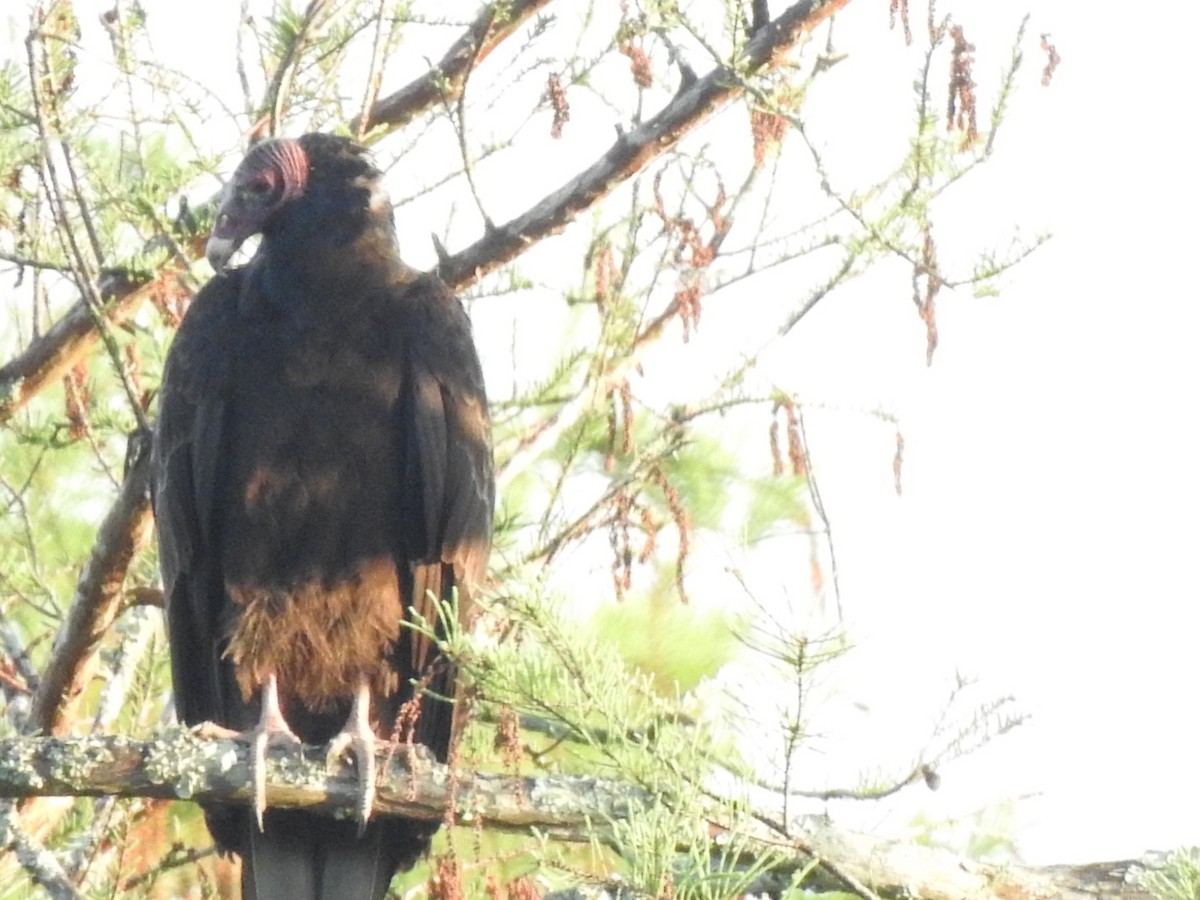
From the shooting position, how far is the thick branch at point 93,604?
3.29 m

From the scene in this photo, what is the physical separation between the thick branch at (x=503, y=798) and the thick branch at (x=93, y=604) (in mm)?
739

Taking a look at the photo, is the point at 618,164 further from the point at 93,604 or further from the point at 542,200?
the point at 93,604

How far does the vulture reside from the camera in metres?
3.32

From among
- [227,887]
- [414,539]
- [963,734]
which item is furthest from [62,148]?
[963,734]

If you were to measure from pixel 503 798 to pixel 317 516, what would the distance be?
0.97 m

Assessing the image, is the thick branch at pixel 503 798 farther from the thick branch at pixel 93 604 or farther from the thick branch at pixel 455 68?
the thick branch at pixel 455 68

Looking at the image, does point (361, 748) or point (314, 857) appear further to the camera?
point (314, 857)

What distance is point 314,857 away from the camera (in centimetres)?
328

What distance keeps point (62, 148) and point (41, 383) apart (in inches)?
23.3

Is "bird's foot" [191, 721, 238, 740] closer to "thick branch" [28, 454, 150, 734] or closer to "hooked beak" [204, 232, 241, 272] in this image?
"thick branch" [28, 454, 150, 734]

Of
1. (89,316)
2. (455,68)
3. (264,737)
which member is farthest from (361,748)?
(455,68)

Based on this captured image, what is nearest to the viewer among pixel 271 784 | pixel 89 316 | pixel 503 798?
pixel 503 798

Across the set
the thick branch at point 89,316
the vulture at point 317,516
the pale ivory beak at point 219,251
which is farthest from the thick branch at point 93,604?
the pale ivory beak at point 219,251

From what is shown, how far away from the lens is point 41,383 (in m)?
3.58
